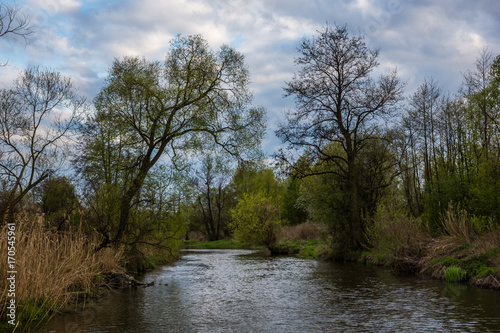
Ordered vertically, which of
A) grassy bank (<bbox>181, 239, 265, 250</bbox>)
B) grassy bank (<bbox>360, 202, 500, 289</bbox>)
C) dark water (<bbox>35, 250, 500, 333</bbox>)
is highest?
grassy bank (<bbox>360, 202, 500, 289</bbox>)

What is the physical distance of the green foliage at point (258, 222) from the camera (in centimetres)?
4078

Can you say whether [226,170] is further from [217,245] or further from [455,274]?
[217,245]

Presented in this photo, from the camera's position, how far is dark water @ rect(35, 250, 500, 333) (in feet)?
30.6

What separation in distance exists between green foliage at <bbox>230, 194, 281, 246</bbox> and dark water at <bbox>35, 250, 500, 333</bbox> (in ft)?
76.1

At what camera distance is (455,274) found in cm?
1532

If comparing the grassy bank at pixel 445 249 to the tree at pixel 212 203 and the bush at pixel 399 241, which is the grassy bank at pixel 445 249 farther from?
the tree at pixel 212 203

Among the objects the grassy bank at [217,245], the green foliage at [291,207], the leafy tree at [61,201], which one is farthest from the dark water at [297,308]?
the green foliage at [291,207]

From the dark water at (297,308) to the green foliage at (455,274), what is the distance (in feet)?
1.57

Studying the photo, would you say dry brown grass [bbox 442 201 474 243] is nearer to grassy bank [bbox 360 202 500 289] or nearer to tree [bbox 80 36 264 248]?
grassy bank [bbox 360 202 500 289]

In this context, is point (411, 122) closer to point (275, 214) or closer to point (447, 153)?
point (447, 153)

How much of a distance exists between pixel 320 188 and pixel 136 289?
618 inches

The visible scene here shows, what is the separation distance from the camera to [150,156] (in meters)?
20.8

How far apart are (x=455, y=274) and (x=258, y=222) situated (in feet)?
87.5

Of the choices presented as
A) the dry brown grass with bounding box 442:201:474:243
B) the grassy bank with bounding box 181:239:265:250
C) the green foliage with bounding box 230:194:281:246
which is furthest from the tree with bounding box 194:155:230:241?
the dry brown grass with bounding box 442:201:474:243
